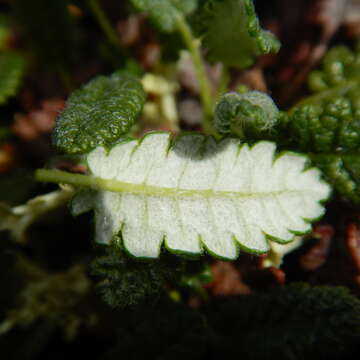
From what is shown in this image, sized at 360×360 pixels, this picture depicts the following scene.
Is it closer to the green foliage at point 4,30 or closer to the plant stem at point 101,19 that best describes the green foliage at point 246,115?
the plant stem at point 101,19

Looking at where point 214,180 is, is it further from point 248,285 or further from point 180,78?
point 180,78

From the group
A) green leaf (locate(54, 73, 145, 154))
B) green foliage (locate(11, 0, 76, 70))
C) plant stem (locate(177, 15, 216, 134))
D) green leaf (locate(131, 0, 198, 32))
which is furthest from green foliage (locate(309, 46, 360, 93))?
green foliage (locate(11, 0, 76, 70))

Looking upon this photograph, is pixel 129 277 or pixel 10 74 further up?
pixel 10 74

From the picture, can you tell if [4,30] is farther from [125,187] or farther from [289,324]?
[289,324]

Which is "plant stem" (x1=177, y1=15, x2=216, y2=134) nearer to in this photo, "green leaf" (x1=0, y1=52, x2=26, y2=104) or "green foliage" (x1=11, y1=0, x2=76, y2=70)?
"green foliage" (x1=11, y1=0, x2=76, y2=70)

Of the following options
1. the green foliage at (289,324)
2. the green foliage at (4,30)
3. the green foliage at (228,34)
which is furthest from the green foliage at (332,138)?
the green foliage at (4,30)

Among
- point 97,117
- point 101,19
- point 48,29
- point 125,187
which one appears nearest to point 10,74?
point 48,29
